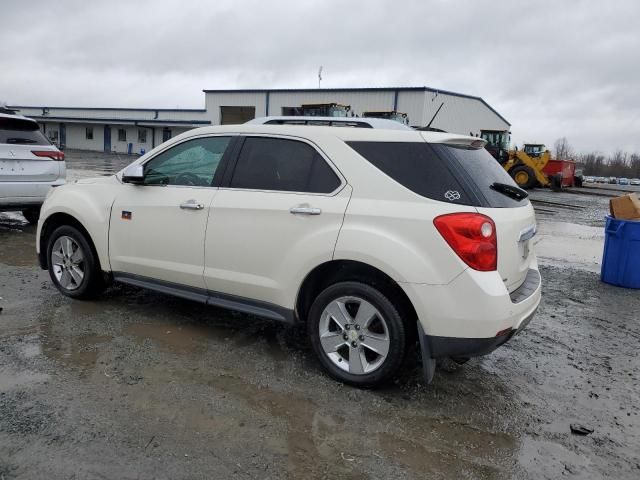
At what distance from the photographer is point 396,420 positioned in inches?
128

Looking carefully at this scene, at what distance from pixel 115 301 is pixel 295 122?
103 inches

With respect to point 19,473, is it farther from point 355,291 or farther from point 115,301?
point 115,301

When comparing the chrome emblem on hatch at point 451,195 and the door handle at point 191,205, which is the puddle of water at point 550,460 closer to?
the chrome emblem on hatch at point 451,195

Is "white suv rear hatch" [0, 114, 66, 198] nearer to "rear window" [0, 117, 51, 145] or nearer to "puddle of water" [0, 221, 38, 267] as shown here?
"rear window" [0, 117, 51, 145]

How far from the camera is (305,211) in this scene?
3633 mm

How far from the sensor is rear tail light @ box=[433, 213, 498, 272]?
10.4 feet

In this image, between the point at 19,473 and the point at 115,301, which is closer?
the point at 19,473

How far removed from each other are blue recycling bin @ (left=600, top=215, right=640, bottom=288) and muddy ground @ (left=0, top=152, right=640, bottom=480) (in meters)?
2.21

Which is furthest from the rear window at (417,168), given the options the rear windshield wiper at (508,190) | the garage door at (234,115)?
the garage door at (234,115)

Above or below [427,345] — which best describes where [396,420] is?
below

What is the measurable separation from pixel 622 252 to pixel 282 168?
527 cm

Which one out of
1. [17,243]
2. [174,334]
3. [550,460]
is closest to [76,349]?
[174,334]

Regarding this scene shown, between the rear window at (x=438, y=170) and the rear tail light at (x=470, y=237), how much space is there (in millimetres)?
139

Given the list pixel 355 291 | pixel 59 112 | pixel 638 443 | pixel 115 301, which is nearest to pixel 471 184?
pixel 355 291
